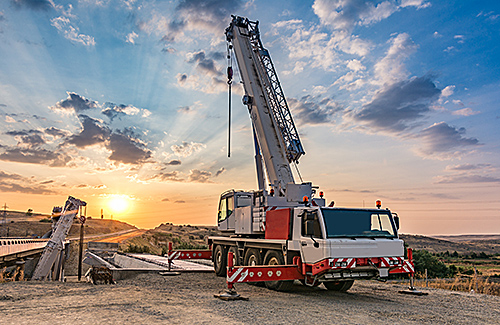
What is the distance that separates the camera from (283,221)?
11297 millimetres

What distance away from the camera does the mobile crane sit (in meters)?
10.1

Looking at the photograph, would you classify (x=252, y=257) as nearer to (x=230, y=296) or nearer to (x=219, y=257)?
(x=230, y=296)

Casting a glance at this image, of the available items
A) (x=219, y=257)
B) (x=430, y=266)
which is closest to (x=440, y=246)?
(x=430, y=266)

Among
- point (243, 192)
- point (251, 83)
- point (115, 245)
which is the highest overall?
point (251, 83)

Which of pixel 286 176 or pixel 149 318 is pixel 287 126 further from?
pixel 149 318

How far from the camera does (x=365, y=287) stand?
13859 millimetres

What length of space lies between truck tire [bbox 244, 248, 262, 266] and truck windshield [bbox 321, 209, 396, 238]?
3.46 metres

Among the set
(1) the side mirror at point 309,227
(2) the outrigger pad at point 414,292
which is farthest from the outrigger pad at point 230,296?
(2) the outrigger pad at point 414,292

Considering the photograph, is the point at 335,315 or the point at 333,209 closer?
the point at 335,315

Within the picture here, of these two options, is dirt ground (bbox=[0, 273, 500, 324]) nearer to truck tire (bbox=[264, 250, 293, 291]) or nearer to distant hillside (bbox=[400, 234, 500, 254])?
truck tire (bbox=[264, 250, 293, 291])

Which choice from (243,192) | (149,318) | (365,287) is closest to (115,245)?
(243,192)

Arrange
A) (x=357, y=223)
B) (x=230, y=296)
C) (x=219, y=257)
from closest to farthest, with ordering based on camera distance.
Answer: (x=230, y=296), (x=357, y=223), (x=219, y=257)

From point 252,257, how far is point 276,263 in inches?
62.0

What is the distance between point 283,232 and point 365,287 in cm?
476
